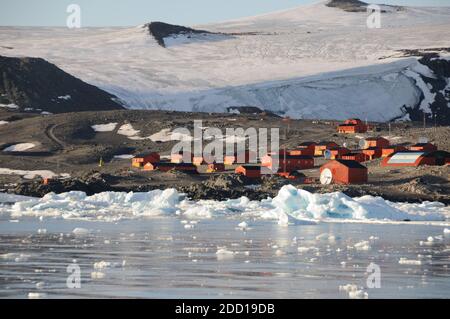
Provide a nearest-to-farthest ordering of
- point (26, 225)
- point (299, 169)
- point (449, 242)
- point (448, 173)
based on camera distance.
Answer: point (449, 242) < point (26, 225) < point (448, 173) < point (299, 169)

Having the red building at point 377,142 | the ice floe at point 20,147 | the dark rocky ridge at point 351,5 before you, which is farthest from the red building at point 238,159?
the dark rocky ridge at point 351,5

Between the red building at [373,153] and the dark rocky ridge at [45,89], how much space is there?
4694 cm

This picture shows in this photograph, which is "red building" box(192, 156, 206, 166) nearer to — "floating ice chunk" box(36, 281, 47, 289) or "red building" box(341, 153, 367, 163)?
"red building" box(341, 153, 367, 163)

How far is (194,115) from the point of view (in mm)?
104938

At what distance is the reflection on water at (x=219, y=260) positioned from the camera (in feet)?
69.1

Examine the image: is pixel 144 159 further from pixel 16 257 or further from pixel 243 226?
pixel 16 257

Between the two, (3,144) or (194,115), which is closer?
(3,144)

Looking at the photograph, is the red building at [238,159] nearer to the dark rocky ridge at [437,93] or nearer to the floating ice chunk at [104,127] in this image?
the floating ice chunk at [104,127]

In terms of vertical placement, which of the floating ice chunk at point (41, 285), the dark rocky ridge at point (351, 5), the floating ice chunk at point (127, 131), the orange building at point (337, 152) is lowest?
the orange building at point (337, 152)

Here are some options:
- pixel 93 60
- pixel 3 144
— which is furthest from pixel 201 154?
pixel 93 60

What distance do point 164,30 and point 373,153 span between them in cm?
8842

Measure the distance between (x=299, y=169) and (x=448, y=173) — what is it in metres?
12.7

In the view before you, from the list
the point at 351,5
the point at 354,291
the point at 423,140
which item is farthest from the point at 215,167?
the point at 351,5
